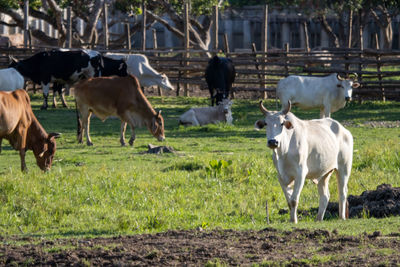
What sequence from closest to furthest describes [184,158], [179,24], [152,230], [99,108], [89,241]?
[89,241], [152,230], [184,158], [99,108], [179,24]

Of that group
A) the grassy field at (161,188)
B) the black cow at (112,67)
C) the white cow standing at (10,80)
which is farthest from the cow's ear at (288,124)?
the black cow at (112,67)

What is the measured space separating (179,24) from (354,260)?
92.4ft

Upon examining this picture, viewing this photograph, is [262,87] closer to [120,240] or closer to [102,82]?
[102,82]

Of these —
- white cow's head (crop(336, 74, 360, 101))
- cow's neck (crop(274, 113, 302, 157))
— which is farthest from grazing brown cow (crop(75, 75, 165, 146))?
cow's neck (crop(274, 113, 302, 157))

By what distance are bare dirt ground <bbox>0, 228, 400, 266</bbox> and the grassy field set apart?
2.10 ft

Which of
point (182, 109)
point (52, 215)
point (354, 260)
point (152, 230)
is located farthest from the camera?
point (182, 109)

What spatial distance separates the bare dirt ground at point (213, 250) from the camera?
6562 mm

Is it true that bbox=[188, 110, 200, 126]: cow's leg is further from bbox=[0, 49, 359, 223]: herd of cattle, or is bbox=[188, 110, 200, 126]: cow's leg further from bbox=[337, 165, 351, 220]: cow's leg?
bbox=[337, 165, 351, 220]: cow's leg

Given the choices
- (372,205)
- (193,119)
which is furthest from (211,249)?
(193,119)

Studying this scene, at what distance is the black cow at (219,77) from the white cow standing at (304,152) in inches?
514

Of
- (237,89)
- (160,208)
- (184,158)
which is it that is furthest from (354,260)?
(237,89)

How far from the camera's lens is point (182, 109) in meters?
22.7

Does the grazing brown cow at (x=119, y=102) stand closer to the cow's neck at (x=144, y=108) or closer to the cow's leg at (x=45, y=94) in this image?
the cow's neck at (x=144, y=108)

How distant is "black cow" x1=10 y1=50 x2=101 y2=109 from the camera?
72.5 ft
